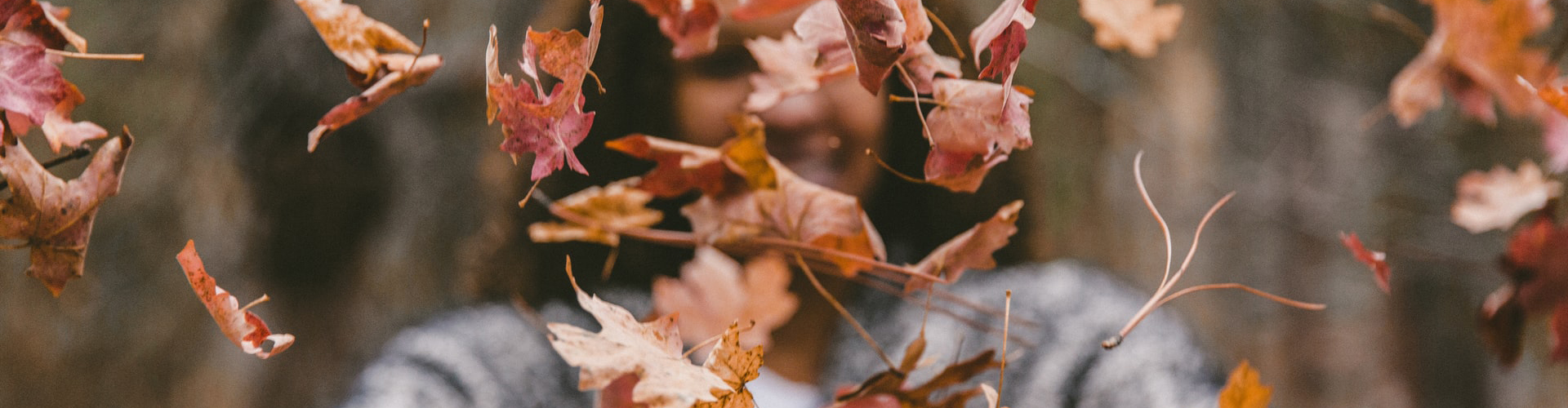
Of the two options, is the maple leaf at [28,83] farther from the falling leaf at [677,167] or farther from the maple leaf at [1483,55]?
the maple leaf at [1483,55]

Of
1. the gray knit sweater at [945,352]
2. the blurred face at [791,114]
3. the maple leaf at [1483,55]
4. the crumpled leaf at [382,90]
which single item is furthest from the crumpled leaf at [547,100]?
the gray knit sweater at [945,352]

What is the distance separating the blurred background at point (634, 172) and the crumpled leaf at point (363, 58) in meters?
0.55

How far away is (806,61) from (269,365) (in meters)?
0.79

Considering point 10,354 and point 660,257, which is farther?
point 660,257

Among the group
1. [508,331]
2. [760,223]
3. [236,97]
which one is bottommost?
[508,331]

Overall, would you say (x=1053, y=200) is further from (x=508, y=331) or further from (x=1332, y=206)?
(x=508, y=331)

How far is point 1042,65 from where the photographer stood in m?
0.84

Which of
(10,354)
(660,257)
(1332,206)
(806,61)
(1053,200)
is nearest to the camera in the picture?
(806,61)

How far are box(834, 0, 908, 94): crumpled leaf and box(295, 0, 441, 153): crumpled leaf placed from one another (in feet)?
0.28

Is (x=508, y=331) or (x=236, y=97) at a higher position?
(x=236, y=97)

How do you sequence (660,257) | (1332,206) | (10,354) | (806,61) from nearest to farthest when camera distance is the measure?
(806,61) → (10,354) → (1332,206) → (660,257)

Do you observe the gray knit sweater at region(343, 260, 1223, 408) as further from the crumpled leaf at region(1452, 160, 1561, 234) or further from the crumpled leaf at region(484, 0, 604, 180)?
the crumpled leaf at region(484, 0, 604, 180)

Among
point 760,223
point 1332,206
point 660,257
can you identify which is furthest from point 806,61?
point 660,257

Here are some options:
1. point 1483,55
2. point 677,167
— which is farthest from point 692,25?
point 1483,55
